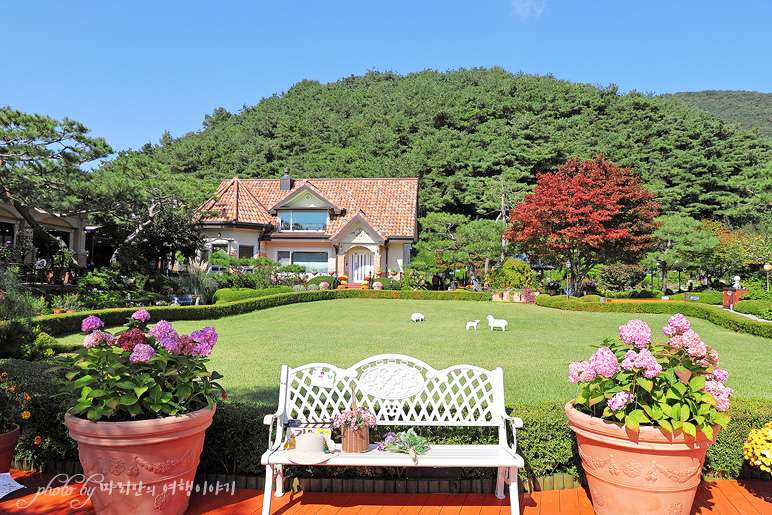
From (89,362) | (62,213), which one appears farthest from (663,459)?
(62,213)

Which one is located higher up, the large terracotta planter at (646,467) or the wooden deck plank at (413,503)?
the large terracotta planter at (646,467)

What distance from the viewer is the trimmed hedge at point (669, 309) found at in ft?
45.8

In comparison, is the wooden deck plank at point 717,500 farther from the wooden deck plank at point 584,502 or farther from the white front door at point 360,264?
the white front door at point 360,264

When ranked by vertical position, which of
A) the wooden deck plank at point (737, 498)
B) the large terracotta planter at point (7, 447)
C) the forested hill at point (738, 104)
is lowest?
the wooden deck plank at point (737, 498)

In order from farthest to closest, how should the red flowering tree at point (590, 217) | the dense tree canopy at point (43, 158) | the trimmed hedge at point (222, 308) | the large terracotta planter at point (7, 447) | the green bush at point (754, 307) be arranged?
the red flowering tree at point (590, 217), the green bush at point (754, 307), the dense tree canopy at point (43, 158), the trimmed hedge at point (222, 308), the large terracotta planter at point (7, 447)

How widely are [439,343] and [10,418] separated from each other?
7782mm

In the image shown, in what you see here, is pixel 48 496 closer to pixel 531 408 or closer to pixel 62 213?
pixel 531 408

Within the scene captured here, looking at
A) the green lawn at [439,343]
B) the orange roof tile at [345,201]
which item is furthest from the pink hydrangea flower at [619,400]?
the orange roof tile at [345,201]

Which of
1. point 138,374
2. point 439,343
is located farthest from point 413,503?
point 439,343

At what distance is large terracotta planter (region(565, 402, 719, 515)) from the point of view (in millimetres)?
2908

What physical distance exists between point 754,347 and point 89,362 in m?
12.7

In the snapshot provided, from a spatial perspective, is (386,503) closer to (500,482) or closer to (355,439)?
(355,439)

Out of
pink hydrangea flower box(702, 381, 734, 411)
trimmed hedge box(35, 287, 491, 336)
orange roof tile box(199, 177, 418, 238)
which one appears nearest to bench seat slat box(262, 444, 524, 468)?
pink hydrangea flower box(702, 381, 734, 411)

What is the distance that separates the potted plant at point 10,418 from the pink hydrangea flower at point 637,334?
4.38 meters
